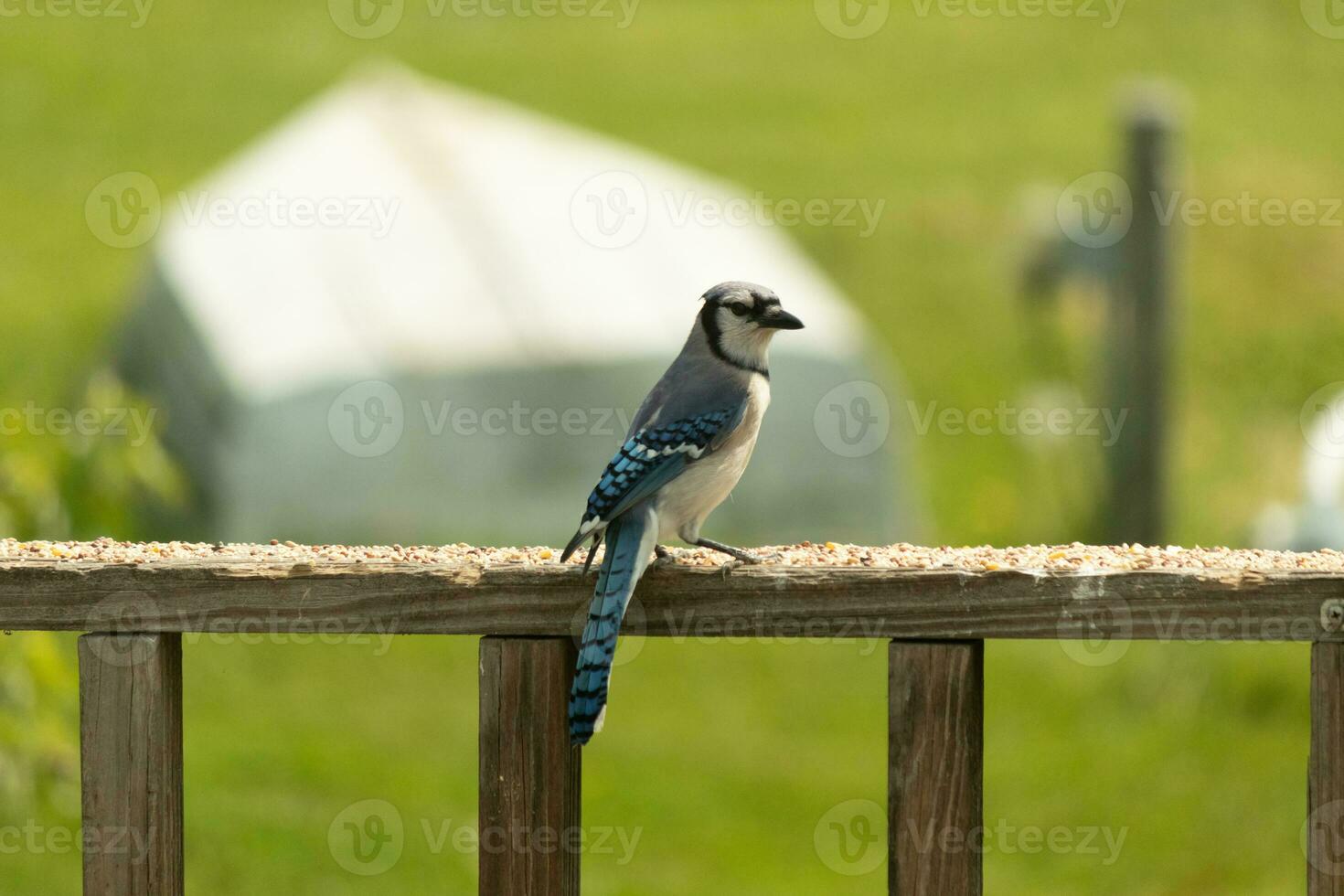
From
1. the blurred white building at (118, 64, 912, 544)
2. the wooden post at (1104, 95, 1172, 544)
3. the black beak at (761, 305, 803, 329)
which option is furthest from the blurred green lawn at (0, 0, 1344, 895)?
the black beak at (761, 305, 803, 329)

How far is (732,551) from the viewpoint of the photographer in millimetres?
3262

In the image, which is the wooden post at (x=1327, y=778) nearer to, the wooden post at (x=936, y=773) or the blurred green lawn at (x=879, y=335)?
the wooden post at (x=936, y=773)

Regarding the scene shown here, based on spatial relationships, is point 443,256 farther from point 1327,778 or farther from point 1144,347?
point 1327,778

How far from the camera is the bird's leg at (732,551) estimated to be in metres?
2.95

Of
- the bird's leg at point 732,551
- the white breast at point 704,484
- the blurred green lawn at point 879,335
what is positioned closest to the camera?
the bird's leg at point 732,551

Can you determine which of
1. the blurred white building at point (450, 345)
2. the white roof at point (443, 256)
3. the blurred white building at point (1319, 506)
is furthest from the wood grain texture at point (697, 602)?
the white roof at point (443, 256)

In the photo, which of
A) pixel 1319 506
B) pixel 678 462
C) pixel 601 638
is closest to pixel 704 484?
pixel 678 462

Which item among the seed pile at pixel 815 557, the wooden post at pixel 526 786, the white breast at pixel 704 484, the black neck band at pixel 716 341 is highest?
the black neck band at pixel 716 341

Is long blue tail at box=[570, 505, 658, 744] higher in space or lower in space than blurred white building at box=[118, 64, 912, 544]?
lower

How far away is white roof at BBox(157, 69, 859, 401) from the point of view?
11.2 meters

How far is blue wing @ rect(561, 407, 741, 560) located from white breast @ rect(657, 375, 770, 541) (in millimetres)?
26

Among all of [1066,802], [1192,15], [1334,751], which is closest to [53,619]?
[1334,751]

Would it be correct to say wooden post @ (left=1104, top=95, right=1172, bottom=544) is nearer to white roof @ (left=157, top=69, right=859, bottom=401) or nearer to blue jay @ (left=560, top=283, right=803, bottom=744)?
white roof @ (left=157, top=69, right=859, bottom=401)

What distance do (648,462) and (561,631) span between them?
0.78 m
